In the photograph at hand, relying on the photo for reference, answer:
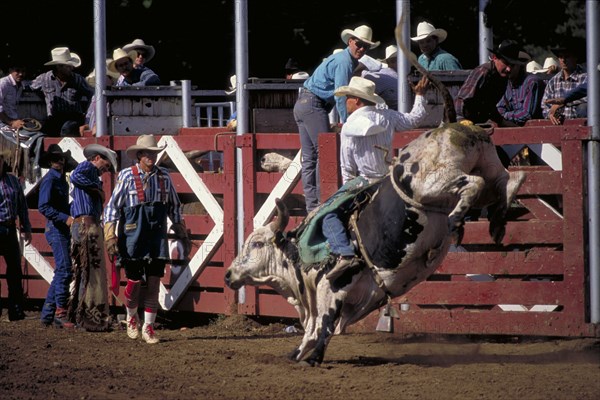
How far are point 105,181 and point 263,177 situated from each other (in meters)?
2.15

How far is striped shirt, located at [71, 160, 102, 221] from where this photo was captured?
12.2 m

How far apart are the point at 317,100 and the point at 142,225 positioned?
202 centimetres

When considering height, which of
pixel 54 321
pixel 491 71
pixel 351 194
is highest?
pixel 491 71

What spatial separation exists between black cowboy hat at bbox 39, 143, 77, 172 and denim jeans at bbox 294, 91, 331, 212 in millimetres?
2896

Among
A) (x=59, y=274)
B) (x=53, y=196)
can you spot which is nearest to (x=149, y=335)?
(x=59, y=274)

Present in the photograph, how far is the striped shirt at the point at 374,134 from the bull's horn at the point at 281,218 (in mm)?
705

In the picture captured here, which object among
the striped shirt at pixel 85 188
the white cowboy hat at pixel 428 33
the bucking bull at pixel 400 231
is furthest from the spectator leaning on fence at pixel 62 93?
the bucking bull at pixel 400 231

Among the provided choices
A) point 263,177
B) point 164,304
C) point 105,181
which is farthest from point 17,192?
point 263,177

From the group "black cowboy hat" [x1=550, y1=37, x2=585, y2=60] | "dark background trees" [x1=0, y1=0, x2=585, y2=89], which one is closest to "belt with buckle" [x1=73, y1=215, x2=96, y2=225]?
"black cowboy hat" [x1=550, y1=37, x2=585, y2=60]

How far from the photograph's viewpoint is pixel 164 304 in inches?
505

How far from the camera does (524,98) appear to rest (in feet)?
38.1

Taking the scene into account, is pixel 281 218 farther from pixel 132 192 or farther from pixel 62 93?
pixel 62 93

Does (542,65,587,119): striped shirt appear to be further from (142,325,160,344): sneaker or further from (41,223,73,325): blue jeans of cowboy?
(41,223,73,325): blue jeans of cowboy

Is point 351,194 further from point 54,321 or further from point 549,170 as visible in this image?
point 54,321
